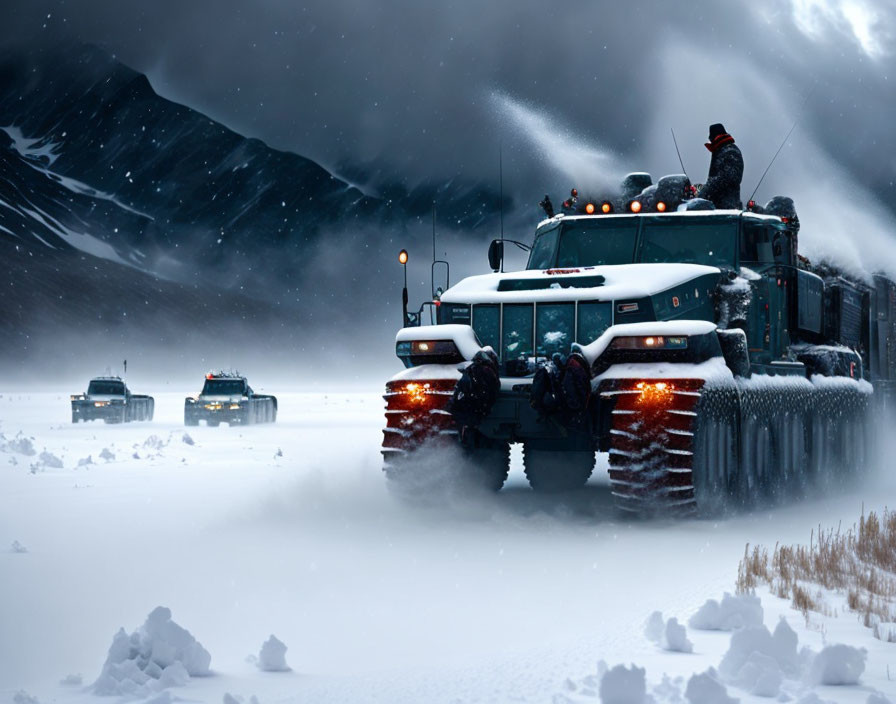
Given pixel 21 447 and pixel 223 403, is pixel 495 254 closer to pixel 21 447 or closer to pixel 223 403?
pixel 21 447

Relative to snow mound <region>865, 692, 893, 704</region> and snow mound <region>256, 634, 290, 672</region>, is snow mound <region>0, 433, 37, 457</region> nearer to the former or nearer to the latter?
snow mound <region>256, 634, 290, 672</region>

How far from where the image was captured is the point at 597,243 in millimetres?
13203

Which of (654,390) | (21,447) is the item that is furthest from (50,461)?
(654,390)

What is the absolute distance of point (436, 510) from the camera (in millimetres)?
Answer: 11852

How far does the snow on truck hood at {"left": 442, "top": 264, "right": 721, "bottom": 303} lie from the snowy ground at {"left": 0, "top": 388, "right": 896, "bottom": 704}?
2.15 meters

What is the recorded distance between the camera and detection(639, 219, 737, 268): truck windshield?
497 inches

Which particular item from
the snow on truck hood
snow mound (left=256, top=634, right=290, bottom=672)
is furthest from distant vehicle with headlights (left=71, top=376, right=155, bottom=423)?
snow mound (left=256, top=634, right=290, bottom=672)

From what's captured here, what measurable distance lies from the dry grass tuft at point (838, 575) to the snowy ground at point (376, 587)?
0.64 ft

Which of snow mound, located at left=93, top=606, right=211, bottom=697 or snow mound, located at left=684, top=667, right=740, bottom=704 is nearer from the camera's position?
snow mound, located at left=684, top=667, right=740, bottom=704

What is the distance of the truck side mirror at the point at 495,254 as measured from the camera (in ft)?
46.5

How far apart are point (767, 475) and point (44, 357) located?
17469 centimetres

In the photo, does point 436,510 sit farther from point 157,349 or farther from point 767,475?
point 157,349

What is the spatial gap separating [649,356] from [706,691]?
626 cm

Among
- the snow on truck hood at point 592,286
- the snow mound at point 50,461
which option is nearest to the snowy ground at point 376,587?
the snow on truck hood at point 592,286
